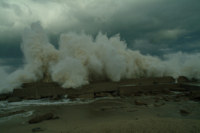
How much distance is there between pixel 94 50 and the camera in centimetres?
1426

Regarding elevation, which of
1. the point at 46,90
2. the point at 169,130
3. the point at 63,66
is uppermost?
the point at 63,66

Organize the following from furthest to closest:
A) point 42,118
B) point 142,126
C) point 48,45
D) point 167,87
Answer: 1. point 48,45
2. point 167,87
3. point 42,118
4. point 142,126

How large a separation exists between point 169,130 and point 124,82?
828 centimetres

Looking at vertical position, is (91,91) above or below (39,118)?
above

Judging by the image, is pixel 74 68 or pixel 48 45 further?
pixel 48 45

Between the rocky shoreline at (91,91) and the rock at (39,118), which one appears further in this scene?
the rocky shoreline at (91,91)

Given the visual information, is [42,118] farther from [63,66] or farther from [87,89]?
[63,66]

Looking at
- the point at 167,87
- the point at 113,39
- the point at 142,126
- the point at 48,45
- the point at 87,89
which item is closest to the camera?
the point at 142,126

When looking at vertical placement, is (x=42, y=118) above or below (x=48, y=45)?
below

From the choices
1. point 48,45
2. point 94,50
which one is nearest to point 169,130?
point 94,50

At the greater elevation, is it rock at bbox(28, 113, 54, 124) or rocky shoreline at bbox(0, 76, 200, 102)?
rocky shoreline at bbox(0, 76, 200, 102)

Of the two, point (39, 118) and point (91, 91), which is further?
point (91, 91)

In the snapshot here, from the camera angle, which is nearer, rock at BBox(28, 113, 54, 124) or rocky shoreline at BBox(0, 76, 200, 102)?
rock at BBox(28, 113, 54, 124)

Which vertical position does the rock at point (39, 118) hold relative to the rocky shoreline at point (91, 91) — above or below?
below
